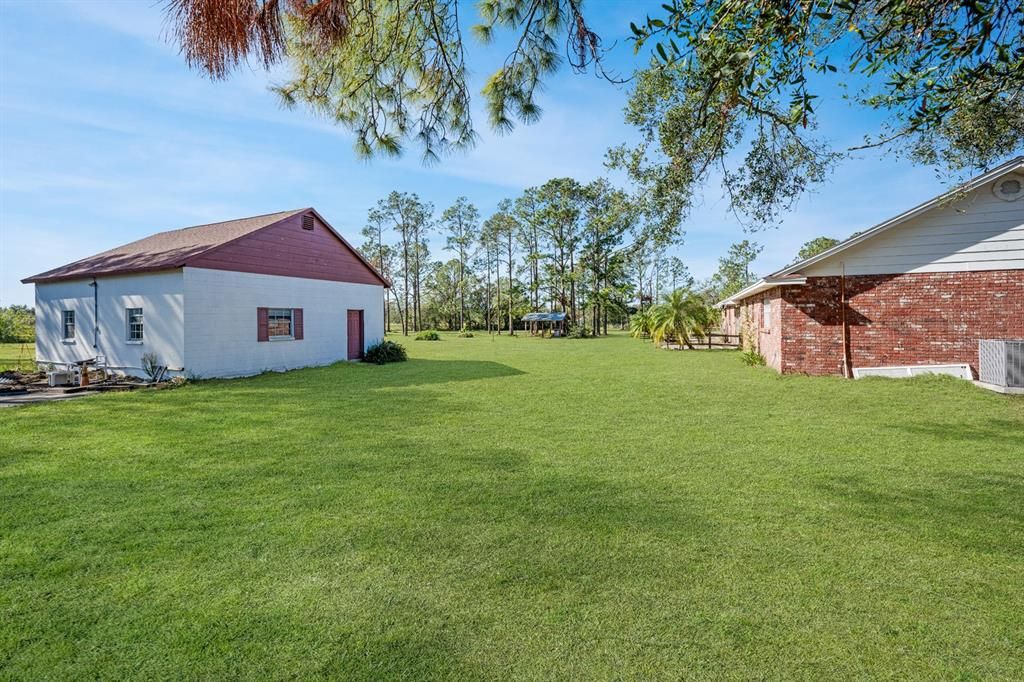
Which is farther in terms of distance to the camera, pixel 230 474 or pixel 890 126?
pixel 230 474

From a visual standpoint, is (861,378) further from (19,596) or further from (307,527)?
(19,596)

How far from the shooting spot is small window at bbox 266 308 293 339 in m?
16.0

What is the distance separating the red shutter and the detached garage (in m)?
0.03

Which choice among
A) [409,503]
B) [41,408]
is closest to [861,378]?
[409,503]

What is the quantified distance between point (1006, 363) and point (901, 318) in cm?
248

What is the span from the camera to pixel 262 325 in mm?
15531

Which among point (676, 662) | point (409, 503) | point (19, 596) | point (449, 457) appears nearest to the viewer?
point (676, 662)

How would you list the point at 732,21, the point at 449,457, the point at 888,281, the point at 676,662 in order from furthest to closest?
the point at 888,281
the point at 449,457
the point at 732,21
the point at 676,662

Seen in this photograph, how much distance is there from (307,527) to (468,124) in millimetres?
4246

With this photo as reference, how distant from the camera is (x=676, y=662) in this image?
2494mm

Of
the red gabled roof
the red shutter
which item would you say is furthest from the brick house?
the red gabled roof

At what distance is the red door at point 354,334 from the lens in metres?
19.3

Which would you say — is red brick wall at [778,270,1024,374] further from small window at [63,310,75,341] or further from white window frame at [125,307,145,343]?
small window at [63,310,75,341]

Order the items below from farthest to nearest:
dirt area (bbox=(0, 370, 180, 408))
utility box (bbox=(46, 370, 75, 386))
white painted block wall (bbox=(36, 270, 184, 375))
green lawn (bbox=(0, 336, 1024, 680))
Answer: white painted block wall (bbox=(36, 270, 184, 375)) < utility box (bbox=(46, 370, 75, 386)) < dirt area (bbox=(0, 370, 180, 408)) < green lawn (bbox=(0, 336, 1024, 680))
